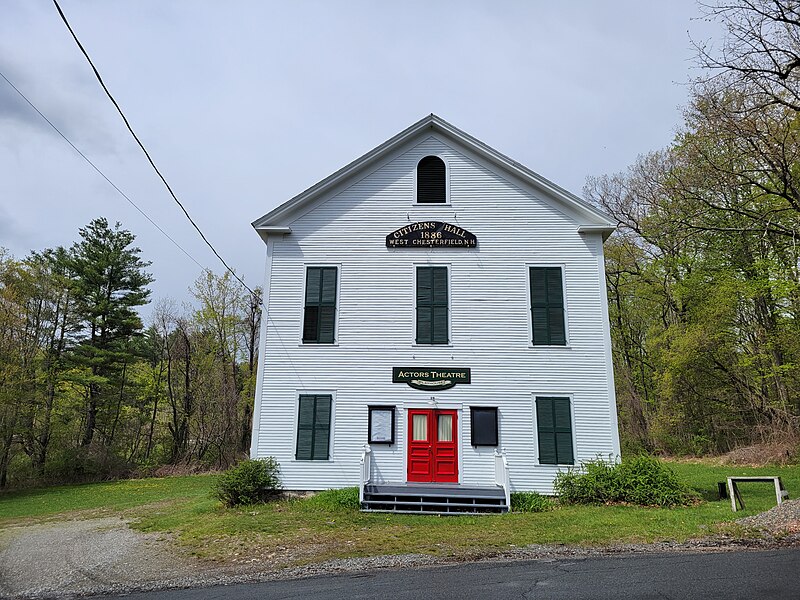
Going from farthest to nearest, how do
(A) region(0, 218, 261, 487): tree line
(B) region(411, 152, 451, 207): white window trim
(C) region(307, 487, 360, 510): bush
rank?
(A) region(0, 218, 261, 487): tree line < (B) region(411, 152, 451, 207): white window trim < (C) region(307, 487, 360, 510): bush

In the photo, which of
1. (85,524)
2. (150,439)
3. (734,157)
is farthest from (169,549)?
(150,439)

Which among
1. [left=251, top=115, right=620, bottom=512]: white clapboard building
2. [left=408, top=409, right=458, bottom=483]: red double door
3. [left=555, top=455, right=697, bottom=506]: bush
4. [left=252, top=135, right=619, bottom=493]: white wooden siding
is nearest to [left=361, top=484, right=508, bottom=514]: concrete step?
[left=251, top=115, right=620, bottom=512]: white clapboard building

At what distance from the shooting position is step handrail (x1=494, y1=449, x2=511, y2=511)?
11.6m

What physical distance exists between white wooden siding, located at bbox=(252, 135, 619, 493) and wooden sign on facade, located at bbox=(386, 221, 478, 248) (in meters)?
0.19

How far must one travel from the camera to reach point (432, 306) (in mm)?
13633

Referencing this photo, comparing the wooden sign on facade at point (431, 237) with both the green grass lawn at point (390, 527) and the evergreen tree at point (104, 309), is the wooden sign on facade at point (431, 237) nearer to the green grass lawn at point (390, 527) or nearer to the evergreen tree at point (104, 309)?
the green grass lawn at point (390, 527)

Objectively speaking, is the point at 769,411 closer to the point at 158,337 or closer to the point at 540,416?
the point at 540,416

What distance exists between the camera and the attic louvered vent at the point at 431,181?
14461 millimetres

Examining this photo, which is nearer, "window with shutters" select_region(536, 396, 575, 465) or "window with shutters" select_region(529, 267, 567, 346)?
"window with shutters" select_region(536, 396, 575, 465)

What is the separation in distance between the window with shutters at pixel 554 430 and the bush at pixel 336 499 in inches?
174

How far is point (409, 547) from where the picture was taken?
8258 millimetres

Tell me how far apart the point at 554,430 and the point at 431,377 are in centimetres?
318

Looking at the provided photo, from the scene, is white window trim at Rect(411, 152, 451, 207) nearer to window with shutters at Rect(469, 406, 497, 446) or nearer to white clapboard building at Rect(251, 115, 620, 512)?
white clapboard building at Rect(251, 115, 620, 512)

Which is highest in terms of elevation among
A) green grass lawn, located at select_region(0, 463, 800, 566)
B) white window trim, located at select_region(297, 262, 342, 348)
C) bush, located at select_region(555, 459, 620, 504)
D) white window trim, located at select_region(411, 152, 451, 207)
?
white window trim, located at select_region(411, 152, 451, 207)
